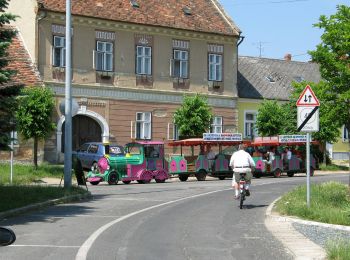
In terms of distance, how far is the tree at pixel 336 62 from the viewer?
18.4 metres

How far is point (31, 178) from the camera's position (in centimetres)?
2703

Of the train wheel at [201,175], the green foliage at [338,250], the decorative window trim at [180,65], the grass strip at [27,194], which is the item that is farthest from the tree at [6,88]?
the decorative window trim at [180,65]

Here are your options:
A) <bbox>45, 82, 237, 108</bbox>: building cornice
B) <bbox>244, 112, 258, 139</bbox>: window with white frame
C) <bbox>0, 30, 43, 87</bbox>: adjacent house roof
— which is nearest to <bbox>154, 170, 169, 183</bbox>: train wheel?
<bbox>45, 82, 237, 108</bbox>: building cornice

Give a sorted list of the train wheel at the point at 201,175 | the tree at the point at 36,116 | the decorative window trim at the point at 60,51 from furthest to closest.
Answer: the decorative window trim at the point at 60,51
the train wheel at the point at 201,175
the tree at the point at 36,116

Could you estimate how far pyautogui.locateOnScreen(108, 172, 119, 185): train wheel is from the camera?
91.5 feet

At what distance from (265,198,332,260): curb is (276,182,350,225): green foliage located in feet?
1.28

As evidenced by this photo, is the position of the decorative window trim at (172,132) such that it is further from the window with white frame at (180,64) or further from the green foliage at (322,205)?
the green foliage at (322,205)

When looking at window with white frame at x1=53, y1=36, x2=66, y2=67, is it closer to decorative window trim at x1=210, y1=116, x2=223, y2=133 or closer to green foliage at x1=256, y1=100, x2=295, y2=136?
decorative window trim at x1=210, y1=116, x2=223, y2=133

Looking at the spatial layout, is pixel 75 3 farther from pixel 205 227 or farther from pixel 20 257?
pixel 20 257

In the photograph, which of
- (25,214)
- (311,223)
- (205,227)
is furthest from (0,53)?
(311,223)

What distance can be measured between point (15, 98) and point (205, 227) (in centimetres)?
584

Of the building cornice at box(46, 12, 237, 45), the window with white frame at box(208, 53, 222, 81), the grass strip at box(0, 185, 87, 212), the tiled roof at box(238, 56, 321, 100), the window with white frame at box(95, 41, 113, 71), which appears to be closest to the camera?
the grass strip at box(0, 185, 87, 212)

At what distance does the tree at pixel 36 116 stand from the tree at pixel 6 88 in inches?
550

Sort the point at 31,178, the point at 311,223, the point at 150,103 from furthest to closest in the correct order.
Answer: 1. the point at 150,103
2. the point at 31,178
3. the point at 311,223
